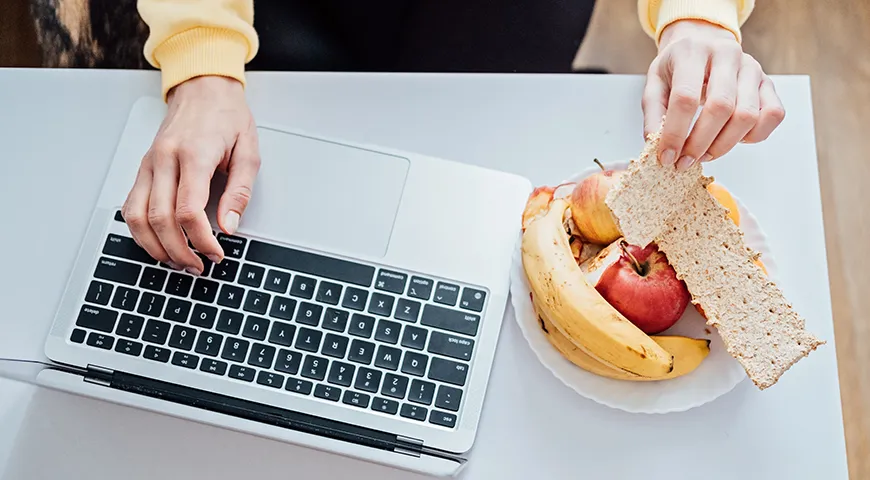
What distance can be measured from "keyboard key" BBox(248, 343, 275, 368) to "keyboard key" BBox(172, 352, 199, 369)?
0.05 meters

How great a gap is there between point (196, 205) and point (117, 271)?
106mm

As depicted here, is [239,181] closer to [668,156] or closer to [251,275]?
[251,275]

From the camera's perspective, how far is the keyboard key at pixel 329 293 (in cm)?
66

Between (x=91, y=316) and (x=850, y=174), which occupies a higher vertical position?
(x=850, y=174)

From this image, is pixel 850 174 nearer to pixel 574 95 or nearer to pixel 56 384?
pixel 574 95

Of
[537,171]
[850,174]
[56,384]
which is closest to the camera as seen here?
[56,384]

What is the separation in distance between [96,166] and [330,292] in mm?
281

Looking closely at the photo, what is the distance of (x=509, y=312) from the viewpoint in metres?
0.68

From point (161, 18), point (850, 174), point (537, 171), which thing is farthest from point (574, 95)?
point (850, 174)

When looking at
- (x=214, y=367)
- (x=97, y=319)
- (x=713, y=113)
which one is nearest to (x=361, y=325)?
(x=214, y=367)

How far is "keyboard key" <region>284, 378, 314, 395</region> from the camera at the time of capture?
636mm

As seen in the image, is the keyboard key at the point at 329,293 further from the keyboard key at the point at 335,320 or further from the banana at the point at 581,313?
the banana at the point at 581,313

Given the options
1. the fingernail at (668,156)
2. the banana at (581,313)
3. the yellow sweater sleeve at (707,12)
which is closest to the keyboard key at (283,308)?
the banana at (581,313)

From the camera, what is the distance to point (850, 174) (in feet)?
3.88
